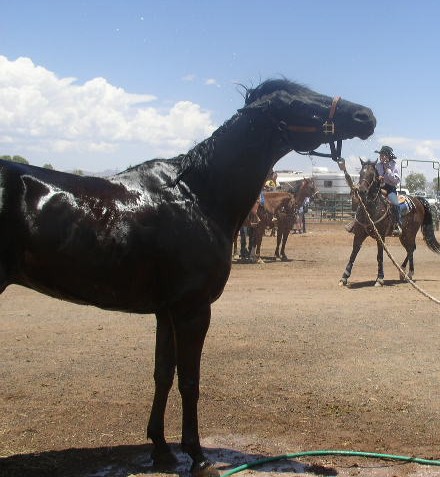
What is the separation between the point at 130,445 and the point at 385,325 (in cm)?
516

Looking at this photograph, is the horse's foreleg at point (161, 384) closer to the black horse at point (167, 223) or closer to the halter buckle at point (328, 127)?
the black horse at point (167, 223)

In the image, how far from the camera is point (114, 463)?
4.20m

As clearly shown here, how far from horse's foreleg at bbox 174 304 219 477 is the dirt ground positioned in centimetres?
20

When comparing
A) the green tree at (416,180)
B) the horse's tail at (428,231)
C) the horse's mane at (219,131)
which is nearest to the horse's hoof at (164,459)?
the horse's mane at (219,131)

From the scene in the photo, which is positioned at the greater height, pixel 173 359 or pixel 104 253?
pixel 104 253

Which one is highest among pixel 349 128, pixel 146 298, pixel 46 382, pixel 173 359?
pixel 349 128

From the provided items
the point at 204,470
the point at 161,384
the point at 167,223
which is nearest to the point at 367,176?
the point at 161,384

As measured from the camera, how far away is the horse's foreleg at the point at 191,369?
3807mm

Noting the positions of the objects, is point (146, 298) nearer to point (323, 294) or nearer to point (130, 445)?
point (130, 445)

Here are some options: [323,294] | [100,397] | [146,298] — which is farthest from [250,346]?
[323,294]

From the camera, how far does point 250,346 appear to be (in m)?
7.22

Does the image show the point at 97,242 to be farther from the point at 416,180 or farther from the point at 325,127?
the point at 416,180

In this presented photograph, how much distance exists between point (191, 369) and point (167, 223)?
98 cm

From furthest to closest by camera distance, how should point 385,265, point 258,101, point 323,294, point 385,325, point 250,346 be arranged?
point 385,265, point 323,294, point 385,325, point 250,346, point 258,101
